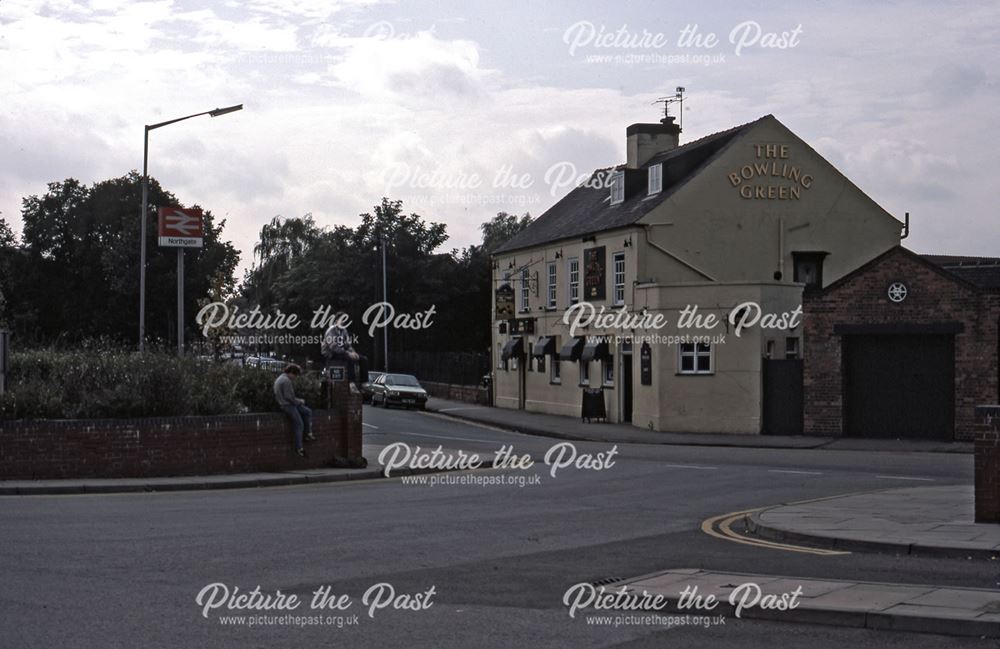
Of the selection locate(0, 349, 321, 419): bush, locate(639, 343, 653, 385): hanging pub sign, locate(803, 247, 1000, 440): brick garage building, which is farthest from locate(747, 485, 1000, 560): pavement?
locate(639, 343, 653, 385): hanging pub sign

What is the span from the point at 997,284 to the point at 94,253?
185 feet

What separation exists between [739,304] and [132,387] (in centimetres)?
2135

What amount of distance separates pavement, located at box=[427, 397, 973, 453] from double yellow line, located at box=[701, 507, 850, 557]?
1704cm

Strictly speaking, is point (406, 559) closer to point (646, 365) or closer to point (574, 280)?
point (646, 365)

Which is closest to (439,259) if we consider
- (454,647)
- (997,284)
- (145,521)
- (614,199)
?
(614,199)

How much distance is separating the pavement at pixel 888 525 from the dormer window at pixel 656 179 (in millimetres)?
26606

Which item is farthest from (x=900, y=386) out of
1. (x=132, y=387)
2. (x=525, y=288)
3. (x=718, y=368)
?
(x=132, y=387)

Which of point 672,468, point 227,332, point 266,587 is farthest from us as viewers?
point 227,332

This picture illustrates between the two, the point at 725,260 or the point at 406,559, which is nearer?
the point at 406,559

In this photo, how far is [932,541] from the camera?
13195 millimetres

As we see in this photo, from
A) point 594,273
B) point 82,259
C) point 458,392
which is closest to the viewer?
point 594,273

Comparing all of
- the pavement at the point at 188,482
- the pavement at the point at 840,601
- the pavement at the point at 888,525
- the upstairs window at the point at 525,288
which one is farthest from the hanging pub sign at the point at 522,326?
the pavement at the point at 840,601

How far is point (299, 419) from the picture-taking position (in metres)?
23.2

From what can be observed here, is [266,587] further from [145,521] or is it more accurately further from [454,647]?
[145,521]
